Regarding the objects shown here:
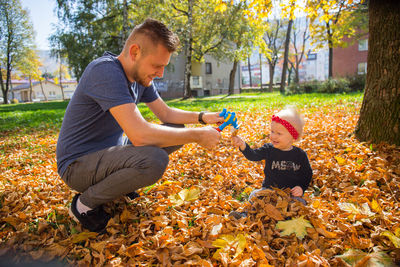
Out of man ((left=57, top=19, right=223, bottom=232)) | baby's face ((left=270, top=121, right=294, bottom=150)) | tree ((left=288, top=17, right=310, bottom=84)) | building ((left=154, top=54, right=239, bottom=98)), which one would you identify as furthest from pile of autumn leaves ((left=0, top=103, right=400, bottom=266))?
tree ((left=288, top=17, right=310, bottom=84))

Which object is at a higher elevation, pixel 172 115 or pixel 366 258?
pixel 172 115

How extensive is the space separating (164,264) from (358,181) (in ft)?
7.06

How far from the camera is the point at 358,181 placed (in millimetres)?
2689

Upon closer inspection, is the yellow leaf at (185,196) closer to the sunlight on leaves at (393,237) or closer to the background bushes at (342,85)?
the sunlight on leaves at (393,237)

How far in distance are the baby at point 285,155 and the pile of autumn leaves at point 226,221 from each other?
0.58ft

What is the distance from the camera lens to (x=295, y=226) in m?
1.93

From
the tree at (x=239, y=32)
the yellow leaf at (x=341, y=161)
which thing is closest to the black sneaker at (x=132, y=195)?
the yellow leaf at (x=341, y=161)

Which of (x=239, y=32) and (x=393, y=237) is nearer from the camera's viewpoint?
(x=393, y=237)

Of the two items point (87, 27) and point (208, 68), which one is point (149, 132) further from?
point (208, 68)

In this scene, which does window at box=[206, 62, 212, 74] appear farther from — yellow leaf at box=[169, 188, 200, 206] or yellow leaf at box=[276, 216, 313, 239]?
yellow leaf at box=[276, 216, 313, 239]

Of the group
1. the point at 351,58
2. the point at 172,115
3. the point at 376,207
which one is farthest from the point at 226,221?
the point at 351,58

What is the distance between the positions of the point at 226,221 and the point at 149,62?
1.46 metres

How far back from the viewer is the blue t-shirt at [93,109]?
6.50 feet

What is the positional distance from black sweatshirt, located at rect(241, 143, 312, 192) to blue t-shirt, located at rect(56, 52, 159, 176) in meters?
1.25
